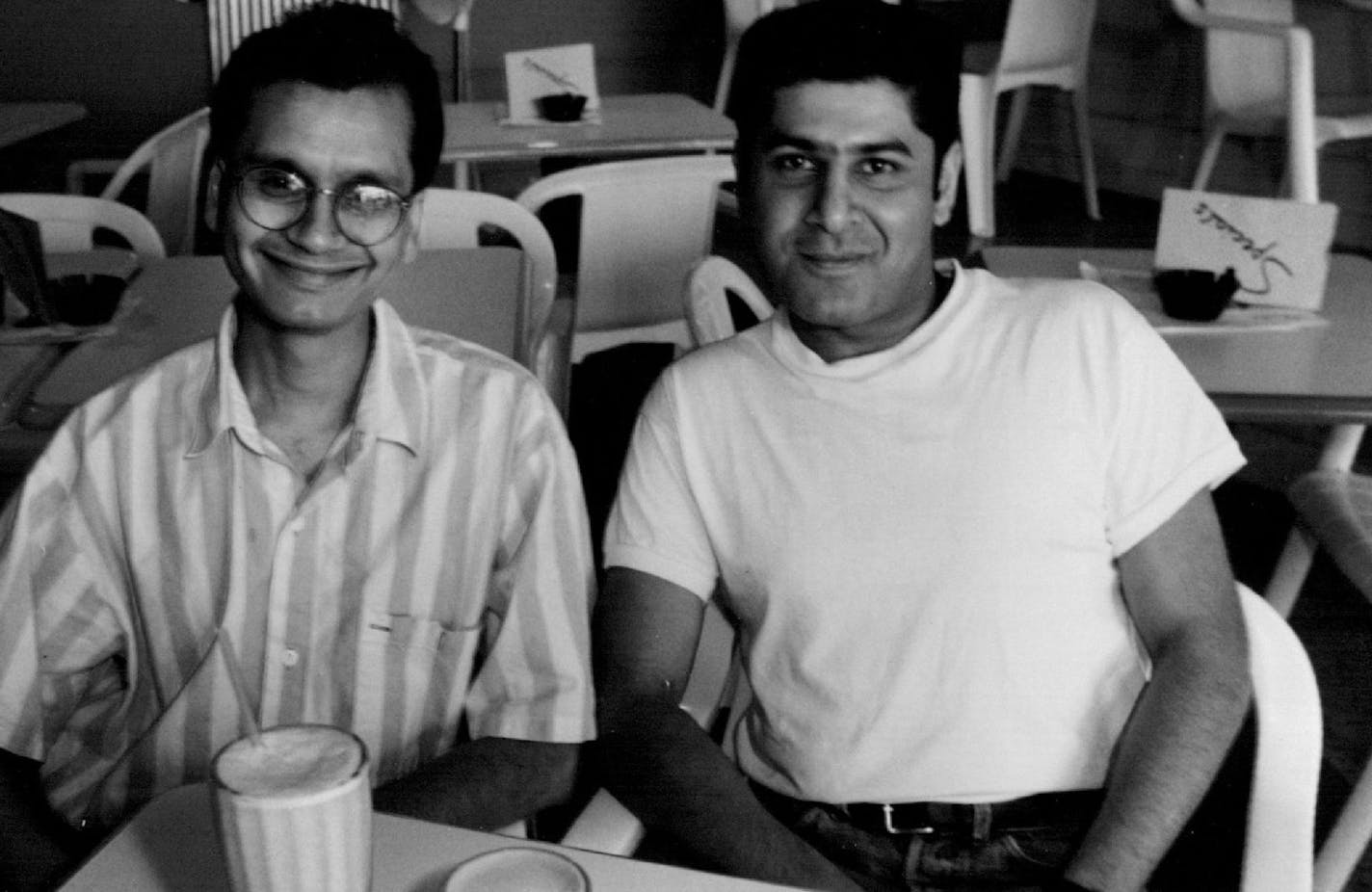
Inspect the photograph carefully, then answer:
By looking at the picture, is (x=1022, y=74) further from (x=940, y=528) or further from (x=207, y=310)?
(x=940, y=528)

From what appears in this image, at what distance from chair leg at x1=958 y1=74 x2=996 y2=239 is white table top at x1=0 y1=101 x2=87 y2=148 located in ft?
12.2

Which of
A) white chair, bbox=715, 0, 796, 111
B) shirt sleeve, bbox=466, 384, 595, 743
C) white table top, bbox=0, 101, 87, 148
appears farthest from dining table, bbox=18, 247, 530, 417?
white chair, bbox=715, 0, 796, 111

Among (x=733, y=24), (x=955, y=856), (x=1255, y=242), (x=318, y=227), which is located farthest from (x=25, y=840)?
(x=733, y=24)

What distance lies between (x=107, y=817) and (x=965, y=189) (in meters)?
5.93

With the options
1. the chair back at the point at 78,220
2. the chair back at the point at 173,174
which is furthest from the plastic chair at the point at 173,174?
the chair back at the point at 78,220

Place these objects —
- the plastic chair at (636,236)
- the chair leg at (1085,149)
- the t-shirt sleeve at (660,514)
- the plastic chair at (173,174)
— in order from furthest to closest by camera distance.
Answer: the chair leg at (1085,149), the plastic chair at (173,174), the plastic chair at (636,236), the t-shirt sleeve at (660,514)

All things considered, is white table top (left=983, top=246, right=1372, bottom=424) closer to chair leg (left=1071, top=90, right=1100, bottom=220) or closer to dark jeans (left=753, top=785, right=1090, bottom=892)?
dark jeans (left=753, top=785, right=1090, bottom=892)

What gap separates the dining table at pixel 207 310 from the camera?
2.03 m

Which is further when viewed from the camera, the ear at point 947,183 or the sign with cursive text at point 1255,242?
the sign with cursive text at point 1255,242

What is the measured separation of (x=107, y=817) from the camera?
4.67ft

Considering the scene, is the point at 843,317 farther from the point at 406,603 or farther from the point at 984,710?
the point at 406,603

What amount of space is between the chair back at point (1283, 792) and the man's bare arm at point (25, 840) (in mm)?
1127

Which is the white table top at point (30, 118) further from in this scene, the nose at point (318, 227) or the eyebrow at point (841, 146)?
the eyebrow at point (841, 146)

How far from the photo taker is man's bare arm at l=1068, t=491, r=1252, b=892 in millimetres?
1377
